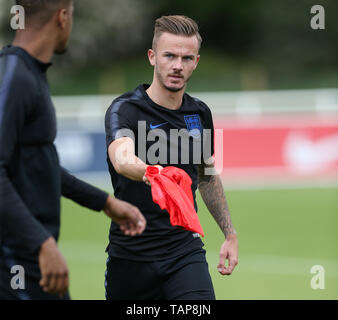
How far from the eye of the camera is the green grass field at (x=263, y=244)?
9.41m

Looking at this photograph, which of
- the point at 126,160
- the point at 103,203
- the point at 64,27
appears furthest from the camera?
the point at 126,160

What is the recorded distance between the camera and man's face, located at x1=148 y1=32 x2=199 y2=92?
5340mm

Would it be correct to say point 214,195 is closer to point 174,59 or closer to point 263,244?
point 174,59

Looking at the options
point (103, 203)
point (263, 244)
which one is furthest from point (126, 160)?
point (263, 244)

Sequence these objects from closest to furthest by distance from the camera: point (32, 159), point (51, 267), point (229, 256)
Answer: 1. point (51, 267)
2. point (32, 159)
3. point (229, 256)

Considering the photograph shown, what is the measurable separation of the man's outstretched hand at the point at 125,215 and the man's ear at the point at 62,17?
0.96 metres

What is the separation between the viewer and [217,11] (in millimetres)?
37781

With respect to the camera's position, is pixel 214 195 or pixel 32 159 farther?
pixel 214 195

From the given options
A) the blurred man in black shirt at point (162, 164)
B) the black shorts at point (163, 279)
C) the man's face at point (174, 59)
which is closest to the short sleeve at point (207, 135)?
the blurred man in black shirt at point (162, 164)

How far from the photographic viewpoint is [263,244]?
11.8m

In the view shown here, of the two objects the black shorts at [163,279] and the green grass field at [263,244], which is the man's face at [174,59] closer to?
A: the black shorts at [163,279]

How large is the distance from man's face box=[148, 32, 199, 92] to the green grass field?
397cm

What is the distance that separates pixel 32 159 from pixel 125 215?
2.27 ft

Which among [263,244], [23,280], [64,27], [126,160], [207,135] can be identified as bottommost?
[23,280]
